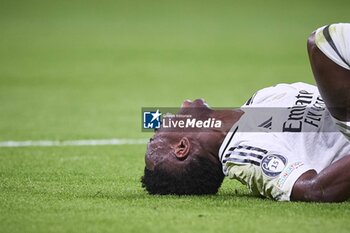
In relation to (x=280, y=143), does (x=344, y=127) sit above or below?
above

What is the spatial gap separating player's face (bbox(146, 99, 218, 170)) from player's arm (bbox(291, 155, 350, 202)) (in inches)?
31.1

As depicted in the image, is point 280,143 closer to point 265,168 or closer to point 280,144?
point 280,144

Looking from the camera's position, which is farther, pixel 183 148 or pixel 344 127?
pixel 183 148

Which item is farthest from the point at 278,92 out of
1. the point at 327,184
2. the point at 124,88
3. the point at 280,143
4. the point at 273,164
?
the point at 124,88

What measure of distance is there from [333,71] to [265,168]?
0.82 meters

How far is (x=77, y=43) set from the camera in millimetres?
25703

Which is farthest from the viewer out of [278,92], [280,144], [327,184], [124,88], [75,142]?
[124,88]

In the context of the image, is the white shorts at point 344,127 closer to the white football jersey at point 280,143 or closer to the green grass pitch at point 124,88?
the white football jersey at point 280,143

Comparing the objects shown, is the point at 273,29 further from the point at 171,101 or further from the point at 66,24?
the point at 171,101

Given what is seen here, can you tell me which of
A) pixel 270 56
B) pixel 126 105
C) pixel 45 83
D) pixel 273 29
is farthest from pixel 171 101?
pixel 273 29

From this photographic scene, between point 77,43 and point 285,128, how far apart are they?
19.6 metres

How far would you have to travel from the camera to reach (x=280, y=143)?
6367mm

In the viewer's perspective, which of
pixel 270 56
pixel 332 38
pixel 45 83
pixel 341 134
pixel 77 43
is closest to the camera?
pixel 332 38

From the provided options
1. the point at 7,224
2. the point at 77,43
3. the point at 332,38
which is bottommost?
the point at 77,43
